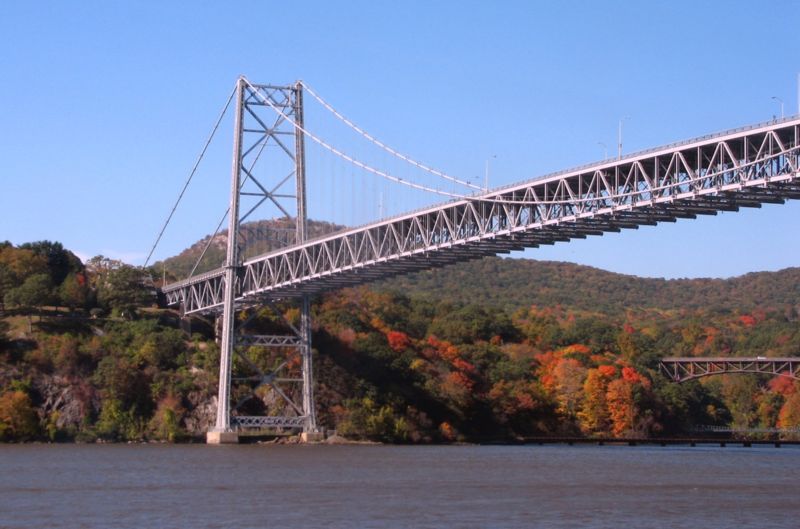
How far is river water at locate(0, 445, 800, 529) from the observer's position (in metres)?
32.8

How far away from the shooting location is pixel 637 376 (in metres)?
96.8

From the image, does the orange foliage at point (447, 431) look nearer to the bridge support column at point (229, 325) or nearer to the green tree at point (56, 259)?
the bridge support column at point (229, 325)

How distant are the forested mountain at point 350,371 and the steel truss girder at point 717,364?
61.6 inches

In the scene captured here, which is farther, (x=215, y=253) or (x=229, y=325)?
(x=215, y=253)

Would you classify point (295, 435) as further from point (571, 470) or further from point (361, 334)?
point (571, 470)

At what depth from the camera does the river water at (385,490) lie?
32750 millimetres

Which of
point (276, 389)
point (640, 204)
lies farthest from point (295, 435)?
point (640, 204)

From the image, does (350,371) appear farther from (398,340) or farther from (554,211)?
(554,211)

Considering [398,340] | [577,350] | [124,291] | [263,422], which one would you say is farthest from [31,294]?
[577,350]

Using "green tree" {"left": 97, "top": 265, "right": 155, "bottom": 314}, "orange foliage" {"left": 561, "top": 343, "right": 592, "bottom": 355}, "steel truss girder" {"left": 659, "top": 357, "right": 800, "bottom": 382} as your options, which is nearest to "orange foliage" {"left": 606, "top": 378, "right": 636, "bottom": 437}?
"orange foliage" {"left": 561, "top": 343, "right": 592, "bottom": 355}

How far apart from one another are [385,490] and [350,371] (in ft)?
141

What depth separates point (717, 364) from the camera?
115625mm

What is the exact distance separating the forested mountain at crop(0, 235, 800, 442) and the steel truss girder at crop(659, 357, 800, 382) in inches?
61.6

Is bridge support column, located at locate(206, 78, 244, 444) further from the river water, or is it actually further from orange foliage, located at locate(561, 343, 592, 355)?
orange foliage, located at locate(561, 343, 592, 355)
